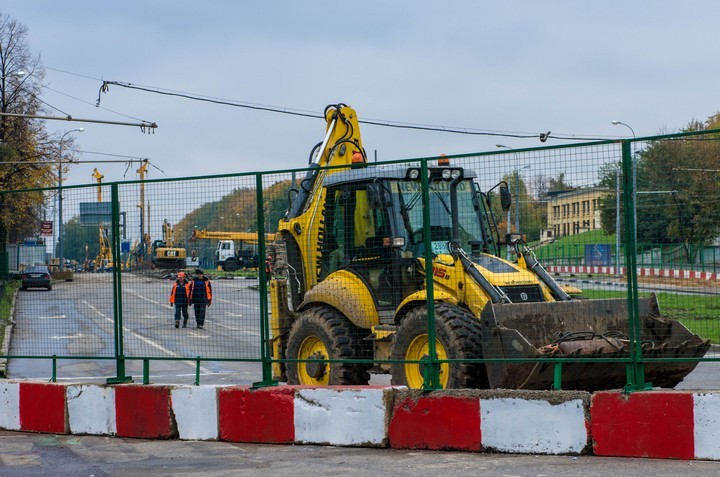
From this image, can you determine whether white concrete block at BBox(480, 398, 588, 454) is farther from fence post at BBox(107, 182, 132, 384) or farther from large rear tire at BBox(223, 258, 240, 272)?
fence post at BBox(107, 182, 132, 384)

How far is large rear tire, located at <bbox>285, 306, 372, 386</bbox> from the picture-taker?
11578 mm

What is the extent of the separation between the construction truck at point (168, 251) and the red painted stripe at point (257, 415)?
1.41 meters

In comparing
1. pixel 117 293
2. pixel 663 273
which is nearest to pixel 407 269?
pixel 117 293

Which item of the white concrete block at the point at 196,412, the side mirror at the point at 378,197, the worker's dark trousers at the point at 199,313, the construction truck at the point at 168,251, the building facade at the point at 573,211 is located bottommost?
the white concrete block at the point at 196,412

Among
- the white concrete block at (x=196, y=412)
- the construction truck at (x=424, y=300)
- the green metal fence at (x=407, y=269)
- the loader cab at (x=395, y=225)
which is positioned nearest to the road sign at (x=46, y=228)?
the green metal fence at (x=407, y=269)

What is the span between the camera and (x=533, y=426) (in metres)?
8.24

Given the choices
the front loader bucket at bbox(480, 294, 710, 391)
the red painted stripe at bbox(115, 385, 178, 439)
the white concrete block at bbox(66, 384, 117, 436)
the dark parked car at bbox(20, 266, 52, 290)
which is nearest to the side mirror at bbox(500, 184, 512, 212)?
the front loader bucket at bbox(480, 294, 710, 391)

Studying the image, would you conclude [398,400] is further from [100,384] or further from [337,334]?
[100,384]

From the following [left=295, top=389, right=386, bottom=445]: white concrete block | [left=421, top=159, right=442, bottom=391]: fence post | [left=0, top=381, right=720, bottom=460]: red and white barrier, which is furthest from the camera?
[left=421, top=159, right=442, bottom=391]: fence post

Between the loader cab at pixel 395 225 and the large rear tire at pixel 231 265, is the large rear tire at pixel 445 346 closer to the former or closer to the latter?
the loader cab at pixel 395 225

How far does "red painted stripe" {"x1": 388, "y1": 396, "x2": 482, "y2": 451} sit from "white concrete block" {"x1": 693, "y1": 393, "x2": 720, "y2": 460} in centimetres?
175

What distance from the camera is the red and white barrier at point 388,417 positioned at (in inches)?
306

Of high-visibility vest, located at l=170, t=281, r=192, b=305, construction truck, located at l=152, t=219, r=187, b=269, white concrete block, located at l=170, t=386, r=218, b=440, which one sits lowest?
white concrete block, located at l=170, t=386, r=218, b=440

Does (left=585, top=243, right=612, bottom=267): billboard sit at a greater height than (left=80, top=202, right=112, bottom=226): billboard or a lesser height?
lesser
